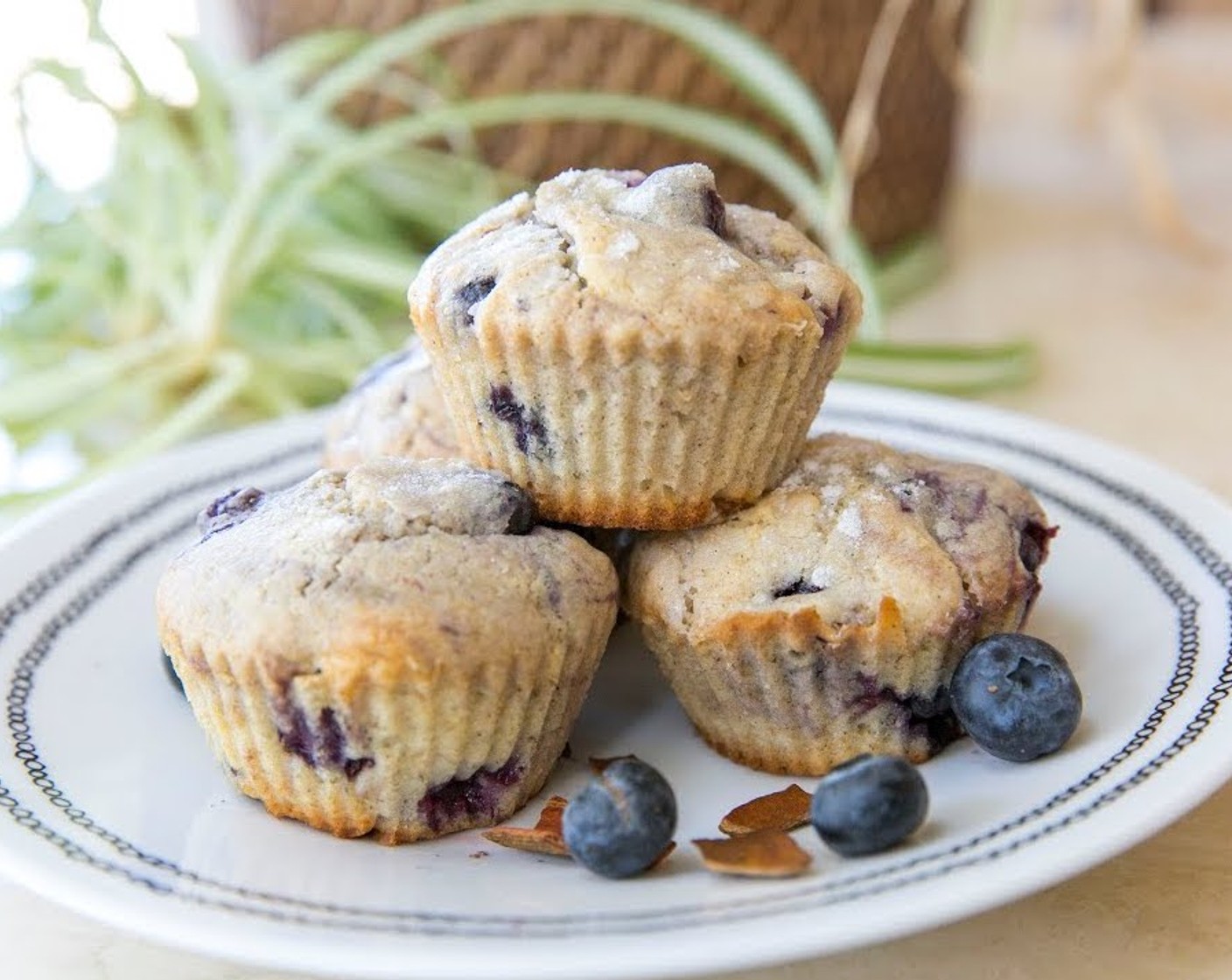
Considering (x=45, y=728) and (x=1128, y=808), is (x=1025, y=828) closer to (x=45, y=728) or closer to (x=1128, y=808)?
(x=1128, y=808)

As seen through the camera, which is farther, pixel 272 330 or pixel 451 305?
pixel 272 330

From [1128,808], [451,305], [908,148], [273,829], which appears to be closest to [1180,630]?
[1128,808]

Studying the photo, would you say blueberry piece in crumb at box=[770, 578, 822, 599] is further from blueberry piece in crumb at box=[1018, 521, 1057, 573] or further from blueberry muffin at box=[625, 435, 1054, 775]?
blueberry piece in crumb at box=[1018, 521, 1057, 573]

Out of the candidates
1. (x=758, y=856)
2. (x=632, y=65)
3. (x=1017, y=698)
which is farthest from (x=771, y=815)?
(x=632, y=65)

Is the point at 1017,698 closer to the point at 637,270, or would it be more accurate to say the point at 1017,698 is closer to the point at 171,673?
the point at 637,270

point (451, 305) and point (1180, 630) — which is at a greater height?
point (451, 305)

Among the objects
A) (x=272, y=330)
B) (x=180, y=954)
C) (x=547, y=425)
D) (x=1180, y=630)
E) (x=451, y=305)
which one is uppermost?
(x=451, y=305)
